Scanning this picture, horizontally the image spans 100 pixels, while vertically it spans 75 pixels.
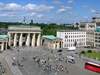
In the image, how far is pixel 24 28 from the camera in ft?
333

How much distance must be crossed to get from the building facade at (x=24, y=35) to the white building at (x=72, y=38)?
9625mm

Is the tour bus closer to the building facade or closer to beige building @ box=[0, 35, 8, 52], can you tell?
beige building @ box=[0, 35, 8, 52]

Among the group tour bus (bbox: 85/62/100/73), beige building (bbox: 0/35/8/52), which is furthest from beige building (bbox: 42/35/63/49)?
tour bus (bbox: 85/62/100/73)

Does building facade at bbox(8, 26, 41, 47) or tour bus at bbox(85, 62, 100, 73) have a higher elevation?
building facade at bbox(8, 26, 41, 47)

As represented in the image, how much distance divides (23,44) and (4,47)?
48.6 ft

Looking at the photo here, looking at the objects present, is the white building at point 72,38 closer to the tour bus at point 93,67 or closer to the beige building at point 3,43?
the beige building at point 3,43

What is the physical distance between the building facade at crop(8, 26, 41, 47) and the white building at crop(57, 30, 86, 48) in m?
9.62

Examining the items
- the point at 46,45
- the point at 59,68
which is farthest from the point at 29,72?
the point at 46,45

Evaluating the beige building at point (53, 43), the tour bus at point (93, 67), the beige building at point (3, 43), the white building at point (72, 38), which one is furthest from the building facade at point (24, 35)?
the tour bus at point (93, 67)

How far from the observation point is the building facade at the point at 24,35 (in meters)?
99.7

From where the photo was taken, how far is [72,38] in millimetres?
105000

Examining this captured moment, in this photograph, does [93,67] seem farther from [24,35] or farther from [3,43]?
[24,35]

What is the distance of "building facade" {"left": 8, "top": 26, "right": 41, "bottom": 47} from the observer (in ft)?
327

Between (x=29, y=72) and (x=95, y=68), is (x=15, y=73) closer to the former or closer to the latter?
(x=29, y=72)
